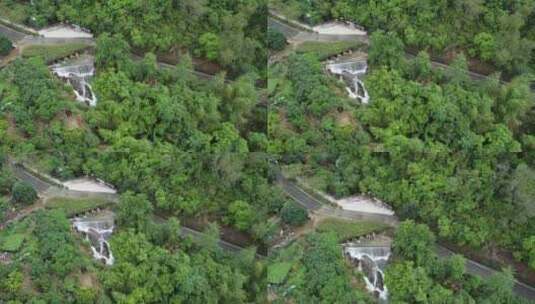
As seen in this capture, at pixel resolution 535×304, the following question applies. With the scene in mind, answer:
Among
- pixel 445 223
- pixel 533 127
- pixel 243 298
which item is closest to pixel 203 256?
pixel 243 298

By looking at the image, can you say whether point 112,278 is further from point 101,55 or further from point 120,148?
point 101,55

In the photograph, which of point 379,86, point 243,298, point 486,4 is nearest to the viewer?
point 243,298

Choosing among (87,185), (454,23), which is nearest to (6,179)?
(87,185)

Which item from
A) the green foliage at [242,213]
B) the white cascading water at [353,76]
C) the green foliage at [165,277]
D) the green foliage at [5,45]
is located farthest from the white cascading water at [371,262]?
the green foliage at [5,45]

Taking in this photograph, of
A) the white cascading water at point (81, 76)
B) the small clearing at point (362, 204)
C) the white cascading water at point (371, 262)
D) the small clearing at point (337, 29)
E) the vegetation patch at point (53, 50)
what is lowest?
the white cascading water at point (371, 262)

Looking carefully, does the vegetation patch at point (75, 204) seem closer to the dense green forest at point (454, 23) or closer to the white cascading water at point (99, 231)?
the white cascading water at point (99, 231)

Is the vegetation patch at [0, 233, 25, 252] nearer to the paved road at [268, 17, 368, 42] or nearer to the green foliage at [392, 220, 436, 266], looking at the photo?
the paved road at [268, 17, 368, 42]

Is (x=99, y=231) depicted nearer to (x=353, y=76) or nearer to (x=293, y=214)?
(x=293, y=214)
